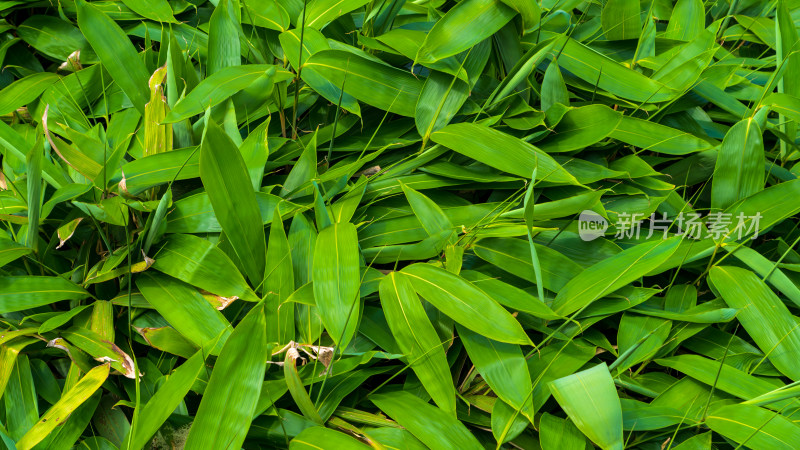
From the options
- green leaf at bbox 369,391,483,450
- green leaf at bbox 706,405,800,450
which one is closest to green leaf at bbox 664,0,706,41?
green leaf at bbox 706,405,800,450

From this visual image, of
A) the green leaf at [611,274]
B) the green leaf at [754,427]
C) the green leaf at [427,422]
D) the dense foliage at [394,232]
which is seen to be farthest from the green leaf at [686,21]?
the green leaf at [427,422]

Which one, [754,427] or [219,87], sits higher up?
[219,87]

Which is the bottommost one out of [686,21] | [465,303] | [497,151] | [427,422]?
[427,422]

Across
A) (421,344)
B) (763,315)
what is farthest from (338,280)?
(763,315)

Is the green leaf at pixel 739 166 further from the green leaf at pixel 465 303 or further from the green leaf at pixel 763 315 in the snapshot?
the green leaf at pixel 465 303

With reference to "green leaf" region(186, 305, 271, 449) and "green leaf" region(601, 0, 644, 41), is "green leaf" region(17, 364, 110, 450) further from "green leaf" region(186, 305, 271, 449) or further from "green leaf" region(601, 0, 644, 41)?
"green leaf" region(601, 0, 644, 41)

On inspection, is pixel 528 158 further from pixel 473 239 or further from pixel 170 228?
pixel 170 228

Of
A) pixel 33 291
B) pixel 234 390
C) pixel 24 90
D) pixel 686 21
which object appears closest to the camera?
pixel 234 390

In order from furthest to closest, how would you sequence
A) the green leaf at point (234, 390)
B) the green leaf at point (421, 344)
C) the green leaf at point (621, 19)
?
the green leaf at point (621, 19), the green leaf at point (421, 344), the green leaf at point (234, 390)

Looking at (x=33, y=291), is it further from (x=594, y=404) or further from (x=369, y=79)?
(x=594, y=404)
